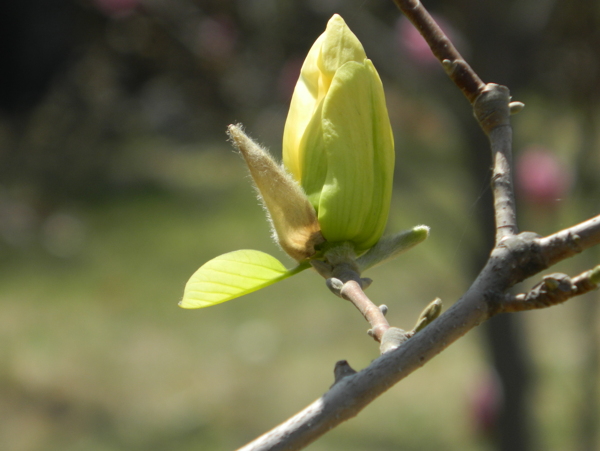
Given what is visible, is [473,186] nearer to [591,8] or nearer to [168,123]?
[591,8]

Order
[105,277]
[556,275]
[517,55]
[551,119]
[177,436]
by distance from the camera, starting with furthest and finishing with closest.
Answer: [105,277]
[177,436]
[551,119]
[517,55]
[556,275]

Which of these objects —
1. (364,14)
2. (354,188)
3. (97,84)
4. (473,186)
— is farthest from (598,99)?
(97,84)

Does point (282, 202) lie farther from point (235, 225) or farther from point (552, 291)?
point (235, 225)

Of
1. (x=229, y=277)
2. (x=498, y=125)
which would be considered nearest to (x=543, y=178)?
(x=498, y=125)

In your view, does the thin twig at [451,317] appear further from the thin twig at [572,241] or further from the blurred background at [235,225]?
the blurred background at [235,225]

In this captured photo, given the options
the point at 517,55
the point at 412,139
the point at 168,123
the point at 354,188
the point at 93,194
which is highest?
the point at 168,123

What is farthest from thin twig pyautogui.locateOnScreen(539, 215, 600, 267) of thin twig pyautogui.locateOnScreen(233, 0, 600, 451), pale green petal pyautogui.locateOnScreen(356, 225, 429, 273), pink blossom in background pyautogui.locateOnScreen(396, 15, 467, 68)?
pink blossom in background pyautogui.locateOnScreen(396, 15, 467, 68)

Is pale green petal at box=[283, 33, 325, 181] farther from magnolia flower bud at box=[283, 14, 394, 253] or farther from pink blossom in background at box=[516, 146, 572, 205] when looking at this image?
pink blossom in background at box=[516, 146, 572, 205]
